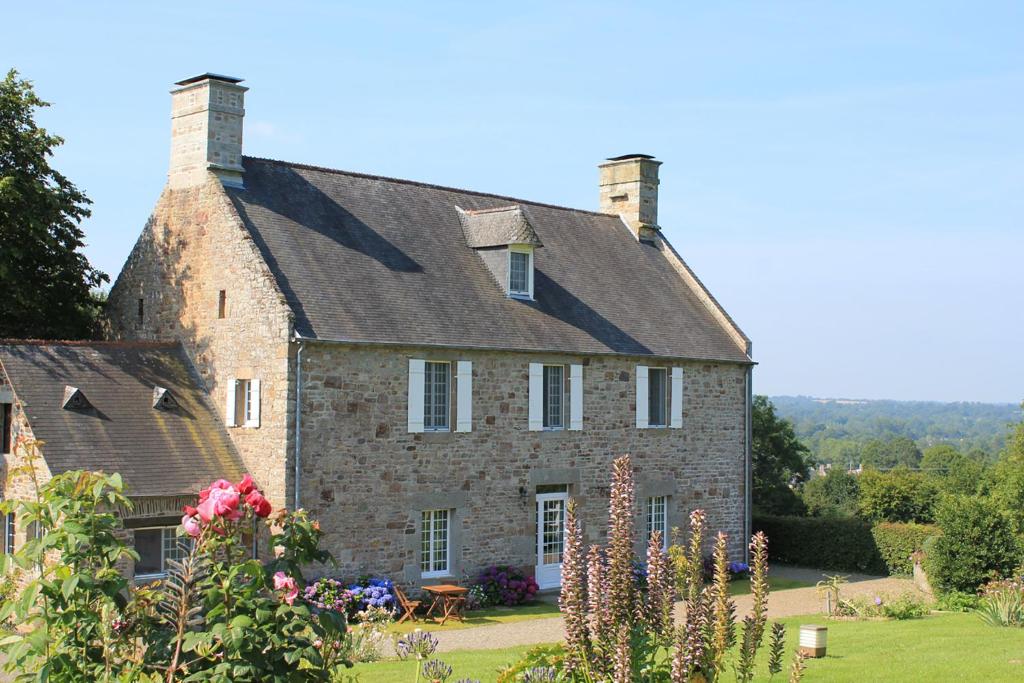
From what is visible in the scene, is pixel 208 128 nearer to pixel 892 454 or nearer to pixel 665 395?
pixel 665 395

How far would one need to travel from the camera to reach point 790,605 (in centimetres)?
2134

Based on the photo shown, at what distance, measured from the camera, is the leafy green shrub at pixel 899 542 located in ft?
85.5

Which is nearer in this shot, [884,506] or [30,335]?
[30,335]

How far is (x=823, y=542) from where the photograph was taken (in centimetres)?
2761

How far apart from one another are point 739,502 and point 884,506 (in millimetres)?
22481

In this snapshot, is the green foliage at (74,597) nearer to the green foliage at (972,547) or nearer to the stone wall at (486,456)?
the stone wall at (486,456)

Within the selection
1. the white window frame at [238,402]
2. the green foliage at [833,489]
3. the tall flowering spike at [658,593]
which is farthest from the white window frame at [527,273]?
the green foliage at [833,489]

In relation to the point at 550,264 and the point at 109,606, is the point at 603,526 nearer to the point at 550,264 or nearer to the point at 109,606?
the point at 550,264

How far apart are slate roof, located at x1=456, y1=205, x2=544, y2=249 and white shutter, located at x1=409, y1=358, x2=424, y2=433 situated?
13.1ft

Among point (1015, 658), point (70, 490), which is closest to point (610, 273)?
point (1015, 658)

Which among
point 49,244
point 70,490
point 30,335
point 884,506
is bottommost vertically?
point 884,506

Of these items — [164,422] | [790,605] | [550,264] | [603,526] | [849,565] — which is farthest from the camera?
[849,565]

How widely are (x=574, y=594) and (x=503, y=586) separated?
1398cm

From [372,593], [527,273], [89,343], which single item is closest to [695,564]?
[372,593]
